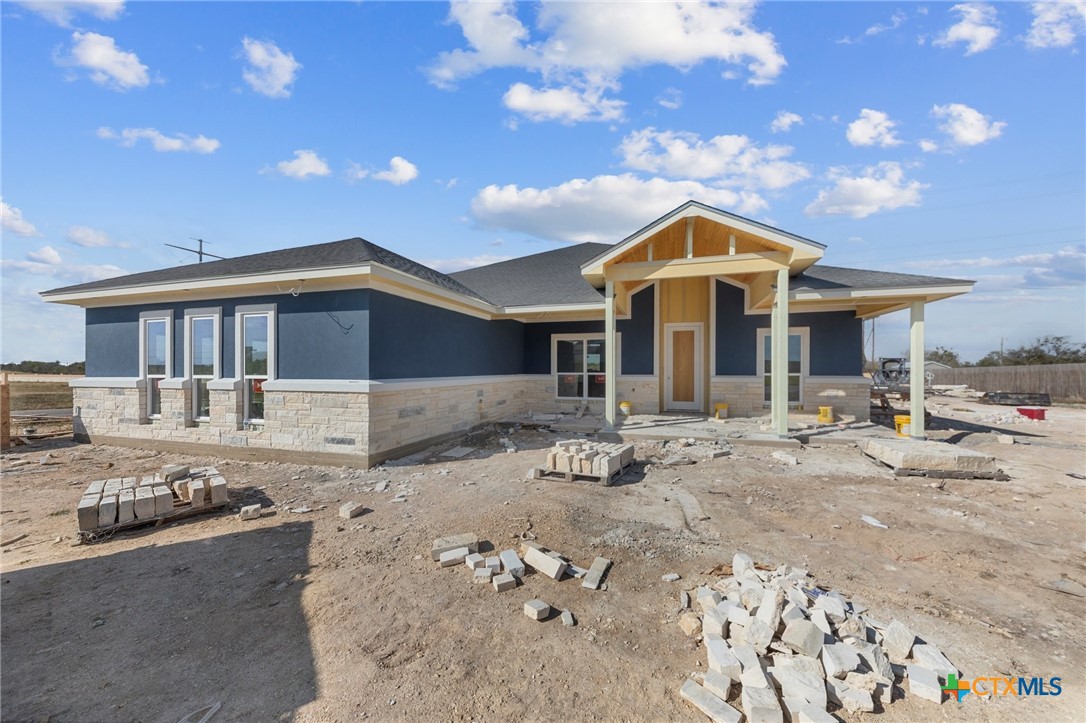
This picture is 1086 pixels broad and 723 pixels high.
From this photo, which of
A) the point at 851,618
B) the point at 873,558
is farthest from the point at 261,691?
the point at 873,558

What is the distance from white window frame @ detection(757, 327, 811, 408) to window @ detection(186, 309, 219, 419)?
13889 mm

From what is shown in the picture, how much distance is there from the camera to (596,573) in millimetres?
4082

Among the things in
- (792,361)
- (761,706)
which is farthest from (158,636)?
(792,361)

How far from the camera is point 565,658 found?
303 centimetres

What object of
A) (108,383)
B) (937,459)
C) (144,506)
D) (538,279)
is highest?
(538,279)

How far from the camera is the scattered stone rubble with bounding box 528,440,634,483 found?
704 cm

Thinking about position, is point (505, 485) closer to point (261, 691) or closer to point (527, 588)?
point (527, 588)

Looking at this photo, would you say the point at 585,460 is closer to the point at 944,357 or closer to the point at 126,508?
the point at 126,508

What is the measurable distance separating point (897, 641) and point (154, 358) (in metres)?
13.5

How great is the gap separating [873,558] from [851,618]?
188 cm

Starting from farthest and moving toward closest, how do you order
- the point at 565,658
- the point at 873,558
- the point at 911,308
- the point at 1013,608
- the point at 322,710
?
1. the point at 911,308
2. the point at 873,558
3. the point at 1013,608
4. the point at 565,658
5. the point at 322,710

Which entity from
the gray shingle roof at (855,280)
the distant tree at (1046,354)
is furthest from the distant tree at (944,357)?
the gray shingle roof at (855,280)

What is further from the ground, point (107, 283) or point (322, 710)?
point (107, 283)

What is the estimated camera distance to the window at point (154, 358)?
391 inches
